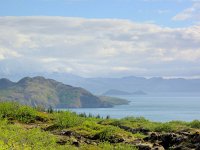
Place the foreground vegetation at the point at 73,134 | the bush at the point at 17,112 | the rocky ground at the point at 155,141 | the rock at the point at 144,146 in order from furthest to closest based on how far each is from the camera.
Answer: the bush at the point at 17,112 < the rocky ground at the point at 155,141 < the rock at the point at 144,146 < the foreground vegetation at the point at 73,134

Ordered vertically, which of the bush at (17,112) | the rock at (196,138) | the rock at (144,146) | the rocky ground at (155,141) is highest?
the bush at (17,112)

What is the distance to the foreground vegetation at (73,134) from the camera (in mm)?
30453

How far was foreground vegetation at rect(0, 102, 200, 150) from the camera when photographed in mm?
30453

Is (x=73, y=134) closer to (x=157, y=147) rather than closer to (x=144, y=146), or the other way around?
(x=144, y=146)

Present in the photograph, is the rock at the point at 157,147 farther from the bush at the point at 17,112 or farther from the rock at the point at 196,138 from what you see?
the bush at the point at 17,112

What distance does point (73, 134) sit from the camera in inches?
1569

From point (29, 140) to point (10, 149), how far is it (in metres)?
6.89

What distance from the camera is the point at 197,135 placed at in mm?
34312

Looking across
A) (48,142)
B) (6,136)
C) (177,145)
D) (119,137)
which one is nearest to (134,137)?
(119,137)

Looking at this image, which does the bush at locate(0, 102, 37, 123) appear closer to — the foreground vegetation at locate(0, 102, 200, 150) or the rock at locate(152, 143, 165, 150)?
the foreground vegetation at locate(0, 102, 200, 150)

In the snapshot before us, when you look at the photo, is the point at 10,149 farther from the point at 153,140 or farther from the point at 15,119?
the point at 15,119

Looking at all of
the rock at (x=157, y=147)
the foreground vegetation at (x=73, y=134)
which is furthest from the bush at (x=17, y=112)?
the rock at (x=157, y=147)

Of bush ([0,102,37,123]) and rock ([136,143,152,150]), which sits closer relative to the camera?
rock ([136,143,152,150])

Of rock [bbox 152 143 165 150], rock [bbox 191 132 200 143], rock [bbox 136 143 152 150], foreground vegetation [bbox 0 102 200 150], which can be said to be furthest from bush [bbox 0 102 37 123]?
rock [bbox 191 132 200 143]
